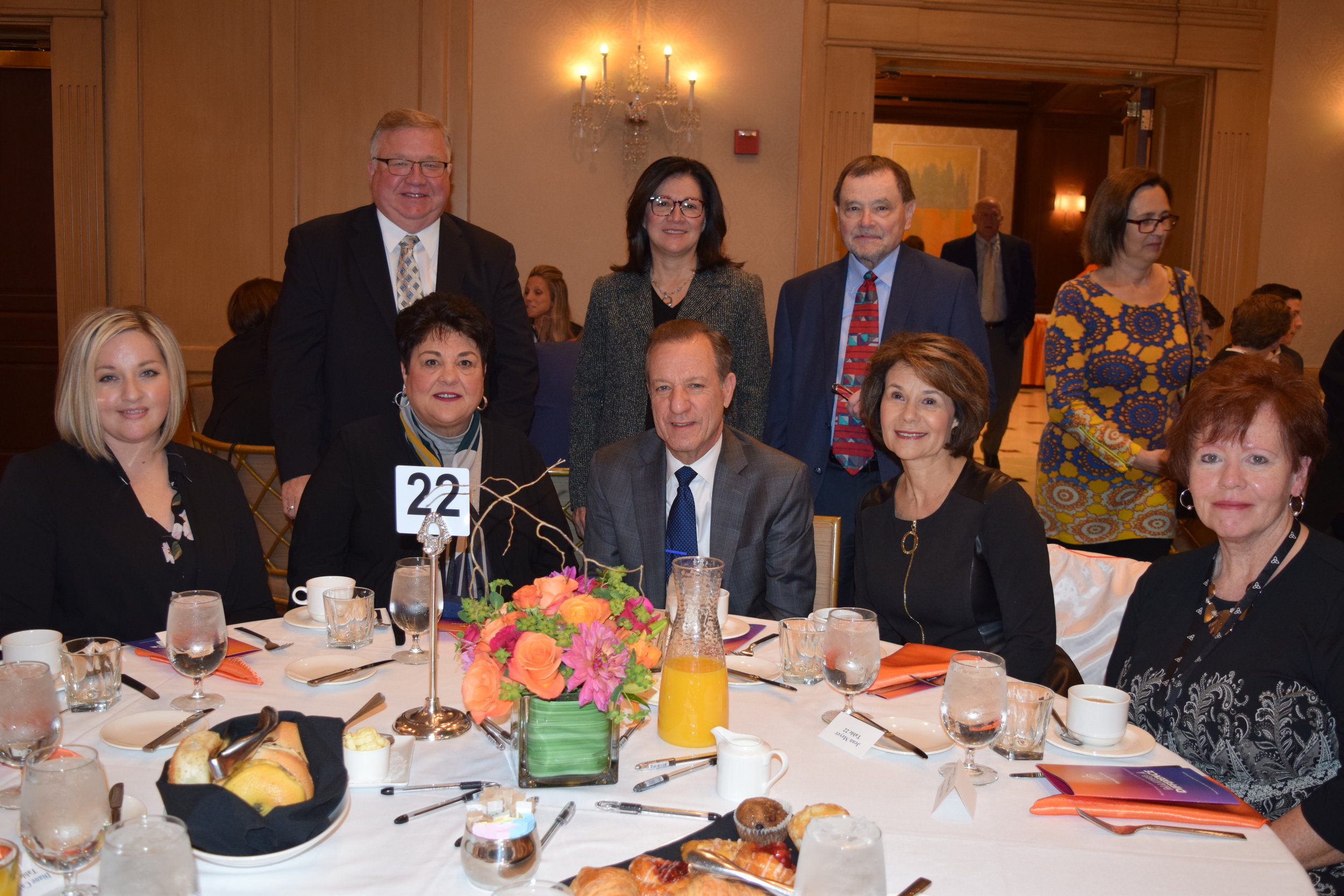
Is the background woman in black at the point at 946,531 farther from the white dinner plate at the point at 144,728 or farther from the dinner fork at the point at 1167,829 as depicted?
the white dinner plate at the point at 144,728

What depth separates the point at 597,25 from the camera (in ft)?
20.7

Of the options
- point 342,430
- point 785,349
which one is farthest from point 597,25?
point 342,430

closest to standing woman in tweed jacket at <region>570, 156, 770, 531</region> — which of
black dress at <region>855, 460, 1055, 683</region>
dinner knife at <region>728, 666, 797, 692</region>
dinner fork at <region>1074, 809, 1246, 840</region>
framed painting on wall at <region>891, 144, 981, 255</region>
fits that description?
black dress at <region>855, 460, 1055, 683</region>

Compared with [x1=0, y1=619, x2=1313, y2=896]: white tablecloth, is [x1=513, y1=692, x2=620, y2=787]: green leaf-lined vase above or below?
above

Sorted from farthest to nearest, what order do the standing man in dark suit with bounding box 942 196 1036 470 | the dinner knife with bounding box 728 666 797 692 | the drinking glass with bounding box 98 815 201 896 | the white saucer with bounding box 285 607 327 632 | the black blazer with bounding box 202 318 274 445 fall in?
the standing man in dark suit with bounding box 942 196 1036 470 → the black blazer with bounding box 202 318 274 445 → the white saucer with bounding box 285 607 327 632 → the dinner knife with bounding box 728 666 797 692 → the drinking glass with bounding box 98 815 201 896

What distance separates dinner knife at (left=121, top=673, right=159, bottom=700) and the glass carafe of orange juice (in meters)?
0.80

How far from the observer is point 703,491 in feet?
8.18

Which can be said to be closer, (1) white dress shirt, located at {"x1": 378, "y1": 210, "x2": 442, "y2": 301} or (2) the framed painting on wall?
(1) white dress shirt, located at {"x1": 378, "y1": 210, "x2": 442, "y2": 301}

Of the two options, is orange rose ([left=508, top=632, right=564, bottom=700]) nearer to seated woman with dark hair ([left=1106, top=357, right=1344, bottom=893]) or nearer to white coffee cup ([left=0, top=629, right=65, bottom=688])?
white coffee cup ([left=0, top=629, right=65, bottom=688])

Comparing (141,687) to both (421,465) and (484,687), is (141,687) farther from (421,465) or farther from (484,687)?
(421,465)

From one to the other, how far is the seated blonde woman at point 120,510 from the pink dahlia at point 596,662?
120cm

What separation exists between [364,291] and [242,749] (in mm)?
2144

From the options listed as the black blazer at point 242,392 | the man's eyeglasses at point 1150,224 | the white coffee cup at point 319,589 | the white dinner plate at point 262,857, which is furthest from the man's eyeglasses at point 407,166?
the white dinner plate at point 262,857

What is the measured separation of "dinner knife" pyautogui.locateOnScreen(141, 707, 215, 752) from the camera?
1.42 metres
